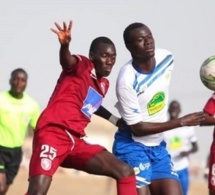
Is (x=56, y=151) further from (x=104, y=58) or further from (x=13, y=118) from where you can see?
(x=13, y=118)

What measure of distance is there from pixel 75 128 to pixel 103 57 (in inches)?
31.1

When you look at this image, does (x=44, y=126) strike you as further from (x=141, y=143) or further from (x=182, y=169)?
(x=182, y=169)

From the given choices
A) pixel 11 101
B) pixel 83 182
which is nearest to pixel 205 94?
pixel 83 182

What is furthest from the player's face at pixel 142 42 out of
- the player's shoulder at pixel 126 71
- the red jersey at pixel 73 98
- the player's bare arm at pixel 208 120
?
the player's bare arm at pixel 208 120

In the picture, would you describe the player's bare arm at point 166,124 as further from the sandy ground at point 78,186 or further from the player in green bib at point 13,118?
the sandy ground at point 78,186

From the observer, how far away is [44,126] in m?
10.8

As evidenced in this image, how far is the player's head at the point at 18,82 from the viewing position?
16.1 m

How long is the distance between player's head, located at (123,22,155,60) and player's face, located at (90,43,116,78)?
10.1 inches

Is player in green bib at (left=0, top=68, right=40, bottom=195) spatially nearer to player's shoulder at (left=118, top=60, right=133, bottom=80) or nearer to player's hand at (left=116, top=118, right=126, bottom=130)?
player's hand at (left=116, top=118, right=126, bottom=130)

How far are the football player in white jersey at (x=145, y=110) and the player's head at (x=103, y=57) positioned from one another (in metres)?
0.20

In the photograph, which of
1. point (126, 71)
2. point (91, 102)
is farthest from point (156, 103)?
point (91, 102)

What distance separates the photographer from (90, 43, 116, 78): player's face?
430 inches

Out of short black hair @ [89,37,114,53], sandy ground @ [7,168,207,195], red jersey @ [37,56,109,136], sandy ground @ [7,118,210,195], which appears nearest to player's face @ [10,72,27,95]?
short black hair @ [89,37,114,53]

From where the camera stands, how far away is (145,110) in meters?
11.2
